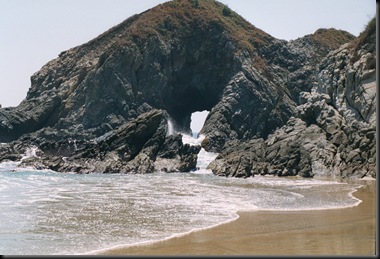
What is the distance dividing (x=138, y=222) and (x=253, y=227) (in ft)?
14.0

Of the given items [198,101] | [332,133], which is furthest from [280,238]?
[198,101]

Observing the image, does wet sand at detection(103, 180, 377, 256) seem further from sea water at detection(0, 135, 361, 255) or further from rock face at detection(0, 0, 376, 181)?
rock face at detection(0, 0, 376, 181)

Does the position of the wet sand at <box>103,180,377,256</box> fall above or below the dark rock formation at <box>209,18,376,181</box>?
below

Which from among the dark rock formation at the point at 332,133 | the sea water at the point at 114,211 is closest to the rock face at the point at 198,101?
the dark rock formation at the point at 332,133

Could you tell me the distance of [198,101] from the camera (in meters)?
89.1

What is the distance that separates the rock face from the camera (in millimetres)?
46781

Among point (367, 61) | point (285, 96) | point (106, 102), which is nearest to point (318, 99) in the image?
point (367, 61)

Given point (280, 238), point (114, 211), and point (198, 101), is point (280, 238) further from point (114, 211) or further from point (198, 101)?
point (198, 101)

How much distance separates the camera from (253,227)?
15.4 meters

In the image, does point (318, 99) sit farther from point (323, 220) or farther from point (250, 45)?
point (250, 45)

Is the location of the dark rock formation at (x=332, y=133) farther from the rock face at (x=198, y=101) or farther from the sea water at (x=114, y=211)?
the sea water at (x=114, y=211)

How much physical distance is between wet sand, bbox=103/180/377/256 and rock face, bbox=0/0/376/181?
988 inches

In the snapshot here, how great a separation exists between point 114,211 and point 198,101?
7049 cm

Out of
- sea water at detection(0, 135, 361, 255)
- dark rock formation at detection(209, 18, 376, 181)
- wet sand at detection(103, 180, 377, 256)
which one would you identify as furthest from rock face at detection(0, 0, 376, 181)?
wet sand at detection(103, 180, 377, 256)
